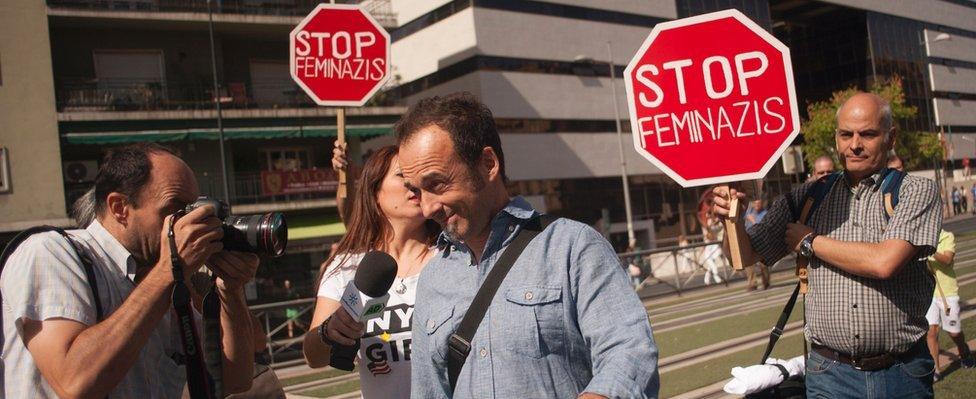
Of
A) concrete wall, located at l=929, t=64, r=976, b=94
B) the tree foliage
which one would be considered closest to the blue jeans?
the tree foliage

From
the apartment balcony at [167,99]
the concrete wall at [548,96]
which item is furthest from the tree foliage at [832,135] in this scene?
the apartment balcony at [167,99]

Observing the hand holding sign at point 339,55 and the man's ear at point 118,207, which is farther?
the hand holding sign at point 339,55

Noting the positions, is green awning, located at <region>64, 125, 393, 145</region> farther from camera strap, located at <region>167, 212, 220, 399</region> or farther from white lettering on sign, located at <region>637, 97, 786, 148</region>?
camera strap, located at <region>167, 212, 220, 399</region>

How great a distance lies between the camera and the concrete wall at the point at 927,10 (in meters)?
54.0

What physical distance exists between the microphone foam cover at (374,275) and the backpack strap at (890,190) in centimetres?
196

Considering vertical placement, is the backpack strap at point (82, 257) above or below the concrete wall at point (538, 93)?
below

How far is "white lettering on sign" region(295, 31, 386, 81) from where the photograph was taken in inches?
235

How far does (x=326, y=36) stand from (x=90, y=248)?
354 centimetres

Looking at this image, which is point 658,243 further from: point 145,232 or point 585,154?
point 145,232

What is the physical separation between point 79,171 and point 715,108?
81.8 ft

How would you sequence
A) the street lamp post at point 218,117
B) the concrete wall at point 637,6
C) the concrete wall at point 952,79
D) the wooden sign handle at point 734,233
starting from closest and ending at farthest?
1. the wooden sign handle at point 734,233
2. the street lamp post at point 218,117
3. the concrete wall at point 637,6
4. the concrete wall at point 952,79

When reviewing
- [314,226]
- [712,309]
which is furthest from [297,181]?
[712,309]

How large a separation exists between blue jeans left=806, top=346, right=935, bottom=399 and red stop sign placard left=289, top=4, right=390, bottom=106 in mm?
3533

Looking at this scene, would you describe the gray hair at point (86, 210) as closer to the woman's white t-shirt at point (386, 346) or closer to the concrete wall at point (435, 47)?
the woman's white t-shirt at point (386, 346)
